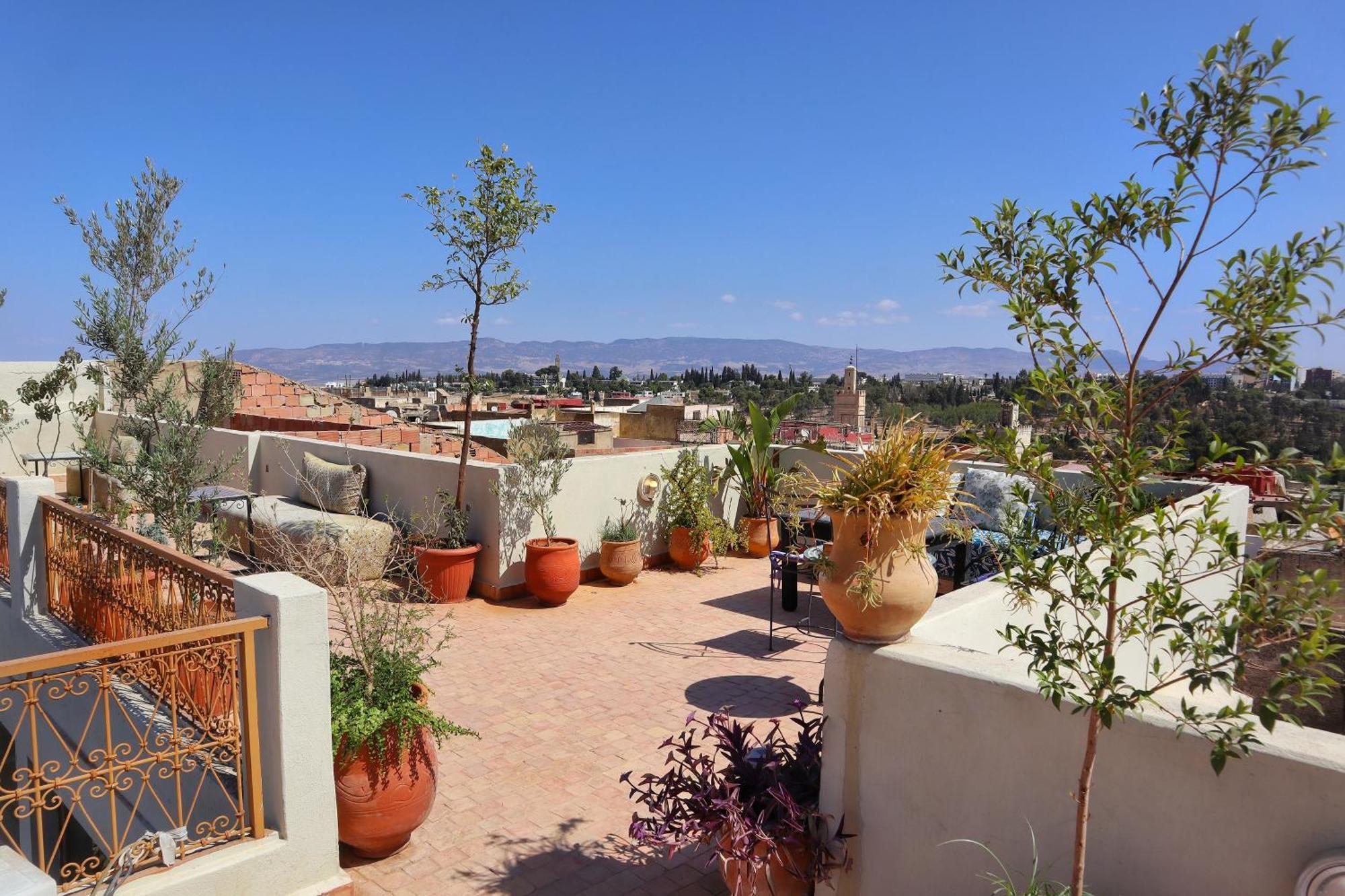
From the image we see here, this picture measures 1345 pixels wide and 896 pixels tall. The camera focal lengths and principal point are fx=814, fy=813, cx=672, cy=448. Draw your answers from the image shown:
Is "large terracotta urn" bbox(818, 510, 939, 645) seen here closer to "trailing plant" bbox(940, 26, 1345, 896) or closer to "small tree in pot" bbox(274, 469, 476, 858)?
"trailing plant" bbox(940, 26, 1345, 896)

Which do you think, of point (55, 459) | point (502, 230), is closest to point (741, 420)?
point (502, 230)

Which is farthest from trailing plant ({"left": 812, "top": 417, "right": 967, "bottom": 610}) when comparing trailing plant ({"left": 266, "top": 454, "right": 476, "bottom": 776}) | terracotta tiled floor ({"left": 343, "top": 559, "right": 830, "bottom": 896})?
trailing plant ({"left": 266, "top": 454, "right": 476, "bottom": 776})

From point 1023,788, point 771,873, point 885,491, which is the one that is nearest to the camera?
point 1023,788

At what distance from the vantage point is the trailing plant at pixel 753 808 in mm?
3123

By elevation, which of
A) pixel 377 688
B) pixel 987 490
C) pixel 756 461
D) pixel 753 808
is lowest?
pixel 753 808

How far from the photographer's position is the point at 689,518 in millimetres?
10000

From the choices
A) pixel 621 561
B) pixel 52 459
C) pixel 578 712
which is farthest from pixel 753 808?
pixel 52 459

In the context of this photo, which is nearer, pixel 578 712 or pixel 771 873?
pixel 771 873

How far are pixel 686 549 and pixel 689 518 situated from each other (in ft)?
1.29

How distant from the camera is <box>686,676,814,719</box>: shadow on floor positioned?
→ 5.76 m

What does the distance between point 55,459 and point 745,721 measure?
10802 millimetres

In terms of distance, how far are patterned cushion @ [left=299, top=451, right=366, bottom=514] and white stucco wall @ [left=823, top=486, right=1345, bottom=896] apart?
7.56 metres

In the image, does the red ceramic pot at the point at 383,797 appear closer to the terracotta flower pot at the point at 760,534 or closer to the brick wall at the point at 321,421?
the terracotta flower pot at the point at 760,534

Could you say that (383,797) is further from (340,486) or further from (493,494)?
(340,486)
